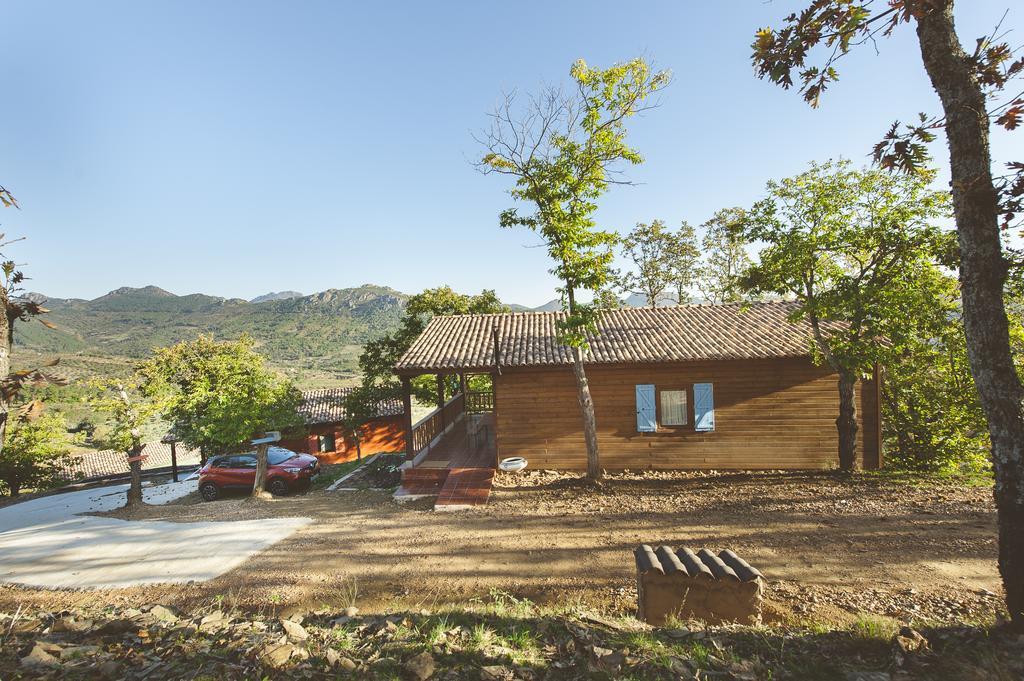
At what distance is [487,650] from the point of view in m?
3.55

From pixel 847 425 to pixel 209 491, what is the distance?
17.9 metres

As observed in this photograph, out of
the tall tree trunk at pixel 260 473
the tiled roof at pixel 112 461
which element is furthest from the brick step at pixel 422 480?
the tiled roof at pixel 112 461

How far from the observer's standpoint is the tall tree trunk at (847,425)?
9750 millimetres

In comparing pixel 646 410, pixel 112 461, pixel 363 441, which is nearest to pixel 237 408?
pixel 646 410

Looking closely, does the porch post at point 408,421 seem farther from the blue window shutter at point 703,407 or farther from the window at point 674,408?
the blue window shutter at point 703,407

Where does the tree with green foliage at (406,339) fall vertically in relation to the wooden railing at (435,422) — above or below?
above

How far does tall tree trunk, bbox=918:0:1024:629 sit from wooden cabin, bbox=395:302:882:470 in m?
7.07

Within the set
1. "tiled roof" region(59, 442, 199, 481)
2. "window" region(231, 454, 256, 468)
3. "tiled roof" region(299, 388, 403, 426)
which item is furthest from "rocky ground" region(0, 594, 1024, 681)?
"tiled roof" region(59, 442, 199, 481)

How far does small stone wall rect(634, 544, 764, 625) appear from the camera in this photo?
4.38 metres

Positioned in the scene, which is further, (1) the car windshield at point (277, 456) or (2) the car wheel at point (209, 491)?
(1) the car windshield at point (277, 456)

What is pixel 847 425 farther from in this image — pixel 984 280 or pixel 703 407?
pixel 984 280

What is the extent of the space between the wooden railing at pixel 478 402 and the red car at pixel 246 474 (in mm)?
7542

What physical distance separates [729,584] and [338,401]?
27508 mm

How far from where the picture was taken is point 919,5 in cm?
339
